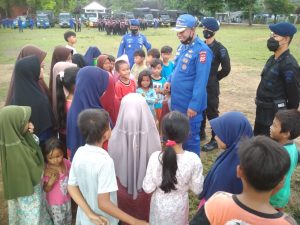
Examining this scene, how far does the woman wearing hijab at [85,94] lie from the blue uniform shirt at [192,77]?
1244 millimetres

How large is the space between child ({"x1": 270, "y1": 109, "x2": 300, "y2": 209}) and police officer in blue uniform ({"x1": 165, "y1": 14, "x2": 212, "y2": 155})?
1.18 metres

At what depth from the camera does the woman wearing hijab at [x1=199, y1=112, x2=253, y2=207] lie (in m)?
2.10

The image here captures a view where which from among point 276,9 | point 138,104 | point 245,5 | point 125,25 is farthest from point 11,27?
point 138,104

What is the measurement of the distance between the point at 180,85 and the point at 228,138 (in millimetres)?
1836

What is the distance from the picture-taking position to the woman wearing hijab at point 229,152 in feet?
6.89

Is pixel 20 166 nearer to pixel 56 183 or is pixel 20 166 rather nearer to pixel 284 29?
pixel 56 183

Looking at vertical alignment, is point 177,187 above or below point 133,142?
below

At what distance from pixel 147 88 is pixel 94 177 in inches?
100

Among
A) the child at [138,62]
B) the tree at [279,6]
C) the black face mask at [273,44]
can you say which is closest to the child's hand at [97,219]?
the black face mask at [273,44]

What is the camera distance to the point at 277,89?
11.2 ft

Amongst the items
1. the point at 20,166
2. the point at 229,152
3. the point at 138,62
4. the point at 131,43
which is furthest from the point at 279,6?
the point at 20,166

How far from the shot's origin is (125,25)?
2658cm

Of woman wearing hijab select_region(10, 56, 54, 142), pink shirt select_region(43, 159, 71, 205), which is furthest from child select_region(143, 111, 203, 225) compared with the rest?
woman wearing hijab select_region(10, 56, 54, 142)

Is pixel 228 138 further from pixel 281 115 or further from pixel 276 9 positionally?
pixel 276 9
